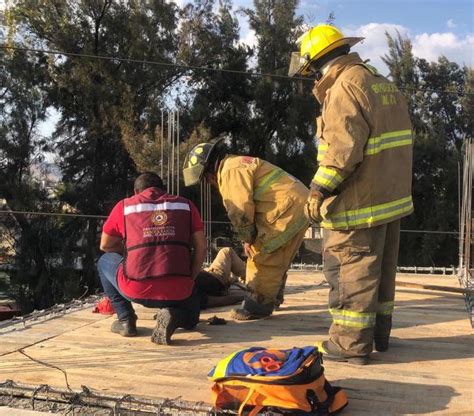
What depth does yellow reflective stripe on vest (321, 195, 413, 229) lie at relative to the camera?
2927mm

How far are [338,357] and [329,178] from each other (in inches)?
39.3

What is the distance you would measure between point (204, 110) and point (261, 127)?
2253 millimetres

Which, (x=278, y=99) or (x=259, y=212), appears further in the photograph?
(x=278, y=99)

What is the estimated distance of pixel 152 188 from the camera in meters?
3.58

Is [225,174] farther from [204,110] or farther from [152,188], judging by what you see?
[204,110]

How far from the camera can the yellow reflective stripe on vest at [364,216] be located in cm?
293

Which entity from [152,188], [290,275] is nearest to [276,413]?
[152,188]

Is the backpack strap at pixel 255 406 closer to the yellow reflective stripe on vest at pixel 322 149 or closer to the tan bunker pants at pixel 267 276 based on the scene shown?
the yellow reflective stripe on vest at pixel 322 149

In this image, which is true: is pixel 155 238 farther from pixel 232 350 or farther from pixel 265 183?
pixel 265 183

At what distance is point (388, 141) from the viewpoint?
116 inches

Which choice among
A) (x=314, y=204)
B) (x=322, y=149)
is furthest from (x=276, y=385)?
(x=322, y=149)

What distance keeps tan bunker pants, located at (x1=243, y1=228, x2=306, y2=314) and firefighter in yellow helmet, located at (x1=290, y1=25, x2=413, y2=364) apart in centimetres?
110

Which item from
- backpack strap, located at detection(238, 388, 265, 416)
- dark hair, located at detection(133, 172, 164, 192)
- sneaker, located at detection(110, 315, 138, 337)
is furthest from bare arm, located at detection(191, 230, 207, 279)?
backpack strap, located at detection(238, 388, 265, 416)

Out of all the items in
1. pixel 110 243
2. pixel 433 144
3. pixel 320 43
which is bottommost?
pixel 110 243
